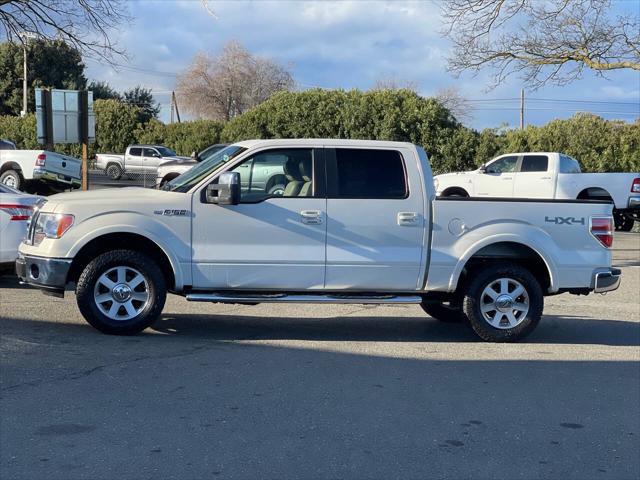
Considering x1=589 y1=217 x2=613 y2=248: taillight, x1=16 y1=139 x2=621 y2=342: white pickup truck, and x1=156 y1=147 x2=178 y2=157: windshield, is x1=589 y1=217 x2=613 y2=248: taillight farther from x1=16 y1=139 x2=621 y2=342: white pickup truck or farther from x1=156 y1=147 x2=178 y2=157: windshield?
x1=156 y1=147 x2=178 y2=157: windshield

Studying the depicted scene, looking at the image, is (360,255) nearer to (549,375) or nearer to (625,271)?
(549,375)

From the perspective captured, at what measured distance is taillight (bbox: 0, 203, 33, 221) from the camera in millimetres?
10195

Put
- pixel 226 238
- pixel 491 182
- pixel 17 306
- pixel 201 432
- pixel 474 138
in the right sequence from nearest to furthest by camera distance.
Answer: pixel 201 432 < pixel 226 238 < pixel 17 306 < pixel 491 182 < pixel 474 138

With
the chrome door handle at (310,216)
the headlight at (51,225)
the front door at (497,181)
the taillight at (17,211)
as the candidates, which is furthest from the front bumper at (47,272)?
the front door at (497,181)

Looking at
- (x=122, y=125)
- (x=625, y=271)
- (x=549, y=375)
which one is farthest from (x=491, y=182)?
(x=122, y=125)

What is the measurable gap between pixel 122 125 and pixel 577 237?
34.1m

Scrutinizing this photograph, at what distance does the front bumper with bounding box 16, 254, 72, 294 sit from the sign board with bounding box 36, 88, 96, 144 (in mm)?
7223

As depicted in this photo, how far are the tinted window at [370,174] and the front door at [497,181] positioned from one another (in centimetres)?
1380

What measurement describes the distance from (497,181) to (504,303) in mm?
13763

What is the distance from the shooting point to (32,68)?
2099 inches

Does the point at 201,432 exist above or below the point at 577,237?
below

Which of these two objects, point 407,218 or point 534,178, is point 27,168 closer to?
point 534,178

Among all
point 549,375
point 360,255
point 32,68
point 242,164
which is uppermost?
point 32,68

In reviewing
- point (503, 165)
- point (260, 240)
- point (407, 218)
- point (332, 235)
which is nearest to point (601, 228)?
point (407, 218)
